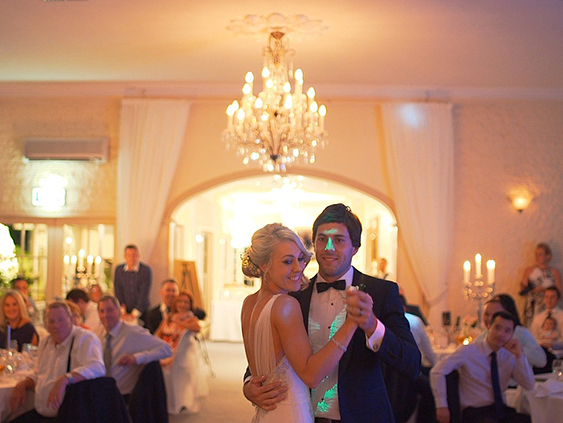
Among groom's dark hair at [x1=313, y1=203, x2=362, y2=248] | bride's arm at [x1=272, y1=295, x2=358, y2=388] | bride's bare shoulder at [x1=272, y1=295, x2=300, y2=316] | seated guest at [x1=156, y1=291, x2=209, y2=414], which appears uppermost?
groom's dark hair at [x1=313, y1=203, x2=362, y2=248]

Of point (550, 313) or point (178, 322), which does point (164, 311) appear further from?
point (550, 313)

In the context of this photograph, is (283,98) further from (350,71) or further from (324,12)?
(350,71)

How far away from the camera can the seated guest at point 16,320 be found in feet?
23.0

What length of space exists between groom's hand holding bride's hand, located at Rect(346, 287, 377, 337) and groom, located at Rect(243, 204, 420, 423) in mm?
175

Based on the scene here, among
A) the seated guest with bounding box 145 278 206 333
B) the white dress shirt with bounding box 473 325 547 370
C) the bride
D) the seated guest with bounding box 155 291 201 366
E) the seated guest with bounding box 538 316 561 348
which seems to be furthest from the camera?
the seated guest with bounding box 145 278 206 333

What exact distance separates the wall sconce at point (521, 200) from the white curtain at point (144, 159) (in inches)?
185

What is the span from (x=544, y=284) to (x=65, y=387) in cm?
724

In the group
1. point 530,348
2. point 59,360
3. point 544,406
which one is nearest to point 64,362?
point 59,360

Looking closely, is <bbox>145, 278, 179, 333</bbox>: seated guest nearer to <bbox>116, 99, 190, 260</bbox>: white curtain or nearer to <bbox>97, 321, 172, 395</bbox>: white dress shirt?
<bbox>116, 99, 190, 260</bbox>: white curtain

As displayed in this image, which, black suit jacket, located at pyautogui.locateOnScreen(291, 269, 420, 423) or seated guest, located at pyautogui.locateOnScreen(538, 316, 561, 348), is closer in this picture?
black suit jacket, located at pyautogui.locateOnScreen(291, 269, 420, 423)

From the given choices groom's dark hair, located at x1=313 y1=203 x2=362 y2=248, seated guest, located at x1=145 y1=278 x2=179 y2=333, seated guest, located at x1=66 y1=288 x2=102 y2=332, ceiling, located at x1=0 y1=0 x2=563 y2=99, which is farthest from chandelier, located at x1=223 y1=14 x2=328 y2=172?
groom's dark hair, located at x1=313 y1=203 x2=362 y2=248

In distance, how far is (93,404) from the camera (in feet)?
16.0

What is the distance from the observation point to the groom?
111 inches

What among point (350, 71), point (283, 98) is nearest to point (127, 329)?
point (283, 98)
